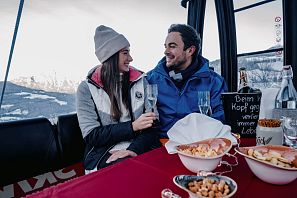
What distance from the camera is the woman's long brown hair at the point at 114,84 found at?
165 cm

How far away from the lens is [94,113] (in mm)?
1624

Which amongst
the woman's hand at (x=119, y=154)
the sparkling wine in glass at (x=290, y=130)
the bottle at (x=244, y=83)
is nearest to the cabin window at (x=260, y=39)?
the bottle at (x=244, y=83)

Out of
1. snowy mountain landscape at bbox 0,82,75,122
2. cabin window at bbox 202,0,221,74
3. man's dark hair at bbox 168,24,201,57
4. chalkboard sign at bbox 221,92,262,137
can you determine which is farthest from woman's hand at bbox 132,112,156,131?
cabin window at bbox 202,0,221,74

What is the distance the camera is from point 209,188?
0.58m

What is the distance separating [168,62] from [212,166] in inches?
62.0

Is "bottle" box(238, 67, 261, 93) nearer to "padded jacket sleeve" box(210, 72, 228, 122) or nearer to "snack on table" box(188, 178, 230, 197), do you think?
"padded jacket sleeve" box(210, 72, 228, 122)

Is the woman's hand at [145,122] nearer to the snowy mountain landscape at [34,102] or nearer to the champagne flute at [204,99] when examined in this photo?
the champagne flute at [204,99]

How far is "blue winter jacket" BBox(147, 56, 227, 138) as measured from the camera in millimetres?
2008

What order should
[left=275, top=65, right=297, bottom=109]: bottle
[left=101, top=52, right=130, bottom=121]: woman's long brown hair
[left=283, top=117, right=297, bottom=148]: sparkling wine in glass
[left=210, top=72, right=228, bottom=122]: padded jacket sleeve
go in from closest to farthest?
[left=283, top=117, right=297, bottom=148]: sparkling wine in glass < [left=275, top=65, right=297, bottom=109]: bottle < [left=101, top=52, right=130, bottom=121]: woman's long brown hair < [left=210, top=72, right=228, bottom=122]: padded jacket sleeve

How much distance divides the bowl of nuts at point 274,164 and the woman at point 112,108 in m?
0.82

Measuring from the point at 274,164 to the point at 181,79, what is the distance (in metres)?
1.54

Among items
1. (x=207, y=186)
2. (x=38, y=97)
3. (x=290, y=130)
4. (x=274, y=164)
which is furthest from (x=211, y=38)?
(x=207, y=186)

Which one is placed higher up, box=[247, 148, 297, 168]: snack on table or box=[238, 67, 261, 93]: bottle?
box=[238, 67, 261, 93]: bottle

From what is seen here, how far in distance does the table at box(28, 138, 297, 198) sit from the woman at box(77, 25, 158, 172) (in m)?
0.57
